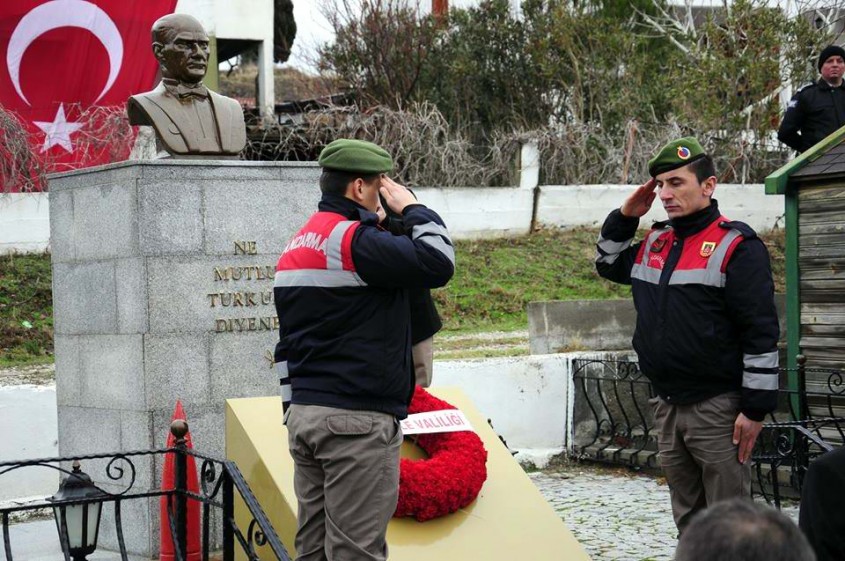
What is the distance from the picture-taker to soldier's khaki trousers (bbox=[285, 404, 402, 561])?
4.15m

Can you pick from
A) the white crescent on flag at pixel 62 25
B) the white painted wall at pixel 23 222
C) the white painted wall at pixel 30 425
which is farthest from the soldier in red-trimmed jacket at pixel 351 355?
the white crescent on flag at pixel 62 25

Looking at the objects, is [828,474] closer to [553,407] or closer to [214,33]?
[553,407]

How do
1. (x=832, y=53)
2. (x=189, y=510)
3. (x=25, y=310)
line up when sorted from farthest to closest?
(x=25, y=310), (x=832, y=53), (x=189, y=510)

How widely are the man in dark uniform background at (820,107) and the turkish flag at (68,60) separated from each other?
9.93 m

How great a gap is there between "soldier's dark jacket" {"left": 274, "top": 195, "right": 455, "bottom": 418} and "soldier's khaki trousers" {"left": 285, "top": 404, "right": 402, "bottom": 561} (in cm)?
5

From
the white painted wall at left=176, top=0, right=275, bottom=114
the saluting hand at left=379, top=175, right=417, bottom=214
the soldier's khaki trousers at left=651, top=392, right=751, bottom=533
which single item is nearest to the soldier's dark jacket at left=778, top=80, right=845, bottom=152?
the soldier's khaki trousers at left=651, top=392, right=751, bottom=533

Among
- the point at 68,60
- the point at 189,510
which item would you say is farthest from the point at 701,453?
the point at 68,60

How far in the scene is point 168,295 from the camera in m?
6.73

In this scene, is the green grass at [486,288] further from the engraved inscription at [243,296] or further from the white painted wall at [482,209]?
the engraved inscription at [243,296]

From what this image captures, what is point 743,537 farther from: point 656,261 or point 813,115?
point 813,115

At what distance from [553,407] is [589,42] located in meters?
12.2

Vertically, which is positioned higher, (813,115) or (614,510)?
(813,115)

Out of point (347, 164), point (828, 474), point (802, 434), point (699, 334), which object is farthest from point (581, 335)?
point (828, 474)

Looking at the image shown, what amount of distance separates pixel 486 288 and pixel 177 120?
750cm
